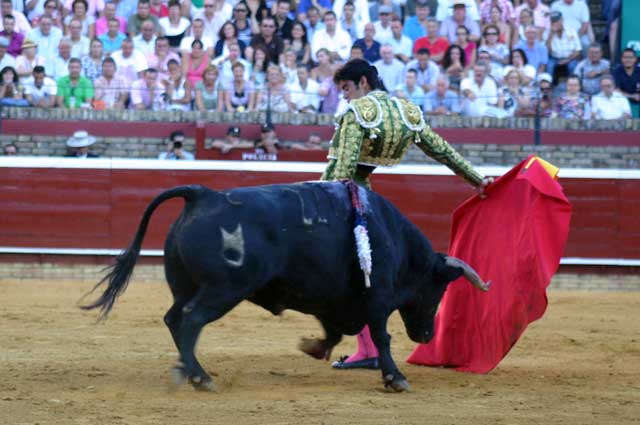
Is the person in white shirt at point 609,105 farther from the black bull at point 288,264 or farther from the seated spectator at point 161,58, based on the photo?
the black bull at point 288,264

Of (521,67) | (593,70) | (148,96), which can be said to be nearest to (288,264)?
(148,96)

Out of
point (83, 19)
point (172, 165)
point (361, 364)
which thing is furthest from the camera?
point (83, 19)

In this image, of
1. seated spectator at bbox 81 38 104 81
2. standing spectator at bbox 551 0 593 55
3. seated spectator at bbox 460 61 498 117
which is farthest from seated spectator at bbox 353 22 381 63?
seated spectator at bbox 81 38 104 81

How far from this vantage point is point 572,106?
11320 mm

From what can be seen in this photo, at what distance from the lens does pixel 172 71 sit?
11.1 metres

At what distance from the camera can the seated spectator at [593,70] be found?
11508 mm

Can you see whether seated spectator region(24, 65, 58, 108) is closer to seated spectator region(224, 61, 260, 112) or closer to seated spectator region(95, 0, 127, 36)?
seated spectator region(95, 0, 127, 36)

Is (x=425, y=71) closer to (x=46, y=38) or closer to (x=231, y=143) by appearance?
(x=231, y=143)

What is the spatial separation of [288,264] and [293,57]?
630 centimetres

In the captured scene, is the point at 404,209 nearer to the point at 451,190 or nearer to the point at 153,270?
the point at 451,190

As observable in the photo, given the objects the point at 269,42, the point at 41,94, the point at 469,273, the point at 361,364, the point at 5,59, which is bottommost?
the point at 361,364

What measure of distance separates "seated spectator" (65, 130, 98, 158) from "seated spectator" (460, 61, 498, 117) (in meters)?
3.41

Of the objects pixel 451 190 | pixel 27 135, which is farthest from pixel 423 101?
pixel 27 135

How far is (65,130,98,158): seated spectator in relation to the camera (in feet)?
35.7
